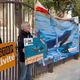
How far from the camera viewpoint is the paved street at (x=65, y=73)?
930 centimetres

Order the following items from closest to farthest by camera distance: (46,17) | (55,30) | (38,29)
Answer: (38,29) < (46,17) < (55,30)

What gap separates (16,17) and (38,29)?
5.03ft

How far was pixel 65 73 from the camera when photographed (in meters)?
10.1

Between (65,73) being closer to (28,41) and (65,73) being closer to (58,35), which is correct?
(58,35)

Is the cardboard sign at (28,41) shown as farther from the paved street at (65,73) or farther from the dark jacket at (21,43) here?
the paved street at (65,73)

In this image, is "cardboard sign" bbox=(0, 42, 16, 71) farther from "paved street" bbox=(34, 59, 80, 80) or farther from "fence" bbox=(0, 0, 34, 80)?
"paved street" bbox=(34, 59, 80, 80)

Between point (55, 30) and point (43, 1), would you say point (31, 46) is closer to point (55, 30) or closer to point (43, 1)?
point (55, 30)

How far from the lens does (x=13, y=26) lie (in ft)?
24.1

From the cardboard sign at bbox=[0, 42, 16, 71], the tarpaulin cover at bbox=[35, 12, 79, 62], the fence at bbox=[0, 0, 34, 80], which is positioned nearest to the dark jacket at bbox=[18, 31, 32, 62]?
the fence at bbox=[0, 0, 34, 80]

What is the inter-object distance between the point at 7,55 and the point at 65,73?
407 centimetres

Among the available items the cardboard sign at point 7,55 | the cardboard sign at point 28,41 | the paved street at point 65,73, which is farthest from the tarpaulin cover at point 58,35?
the cardboard sign at point 7,55

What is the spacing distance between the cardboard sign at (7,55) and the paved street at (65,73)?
99.6 inches

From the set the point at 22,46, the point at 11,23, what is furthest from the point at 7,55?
the point at 11,23

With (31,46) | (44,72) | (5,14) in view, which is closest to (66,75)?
(44,72)
